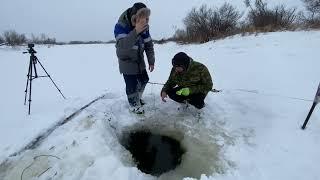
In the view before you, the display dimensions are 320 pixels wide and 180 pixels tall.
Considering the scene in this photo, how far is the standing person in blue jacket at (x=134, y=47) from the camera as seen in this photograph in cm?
431

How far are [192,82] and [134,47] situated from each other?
107 centimetres

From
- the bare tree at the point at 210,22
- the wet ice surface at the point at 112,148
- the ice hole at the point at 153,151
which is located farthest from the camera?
the bare tree at the point at 210,22

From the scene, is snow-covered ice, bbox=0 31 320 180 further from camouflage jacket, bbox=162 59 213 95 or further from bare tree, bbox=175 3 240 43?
bare tree, bbox=175 3 240 43

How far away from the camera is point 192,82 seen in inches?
190

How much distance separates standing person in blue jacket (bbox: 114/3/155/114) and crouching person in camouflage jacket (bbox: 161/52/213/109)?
1.66ft

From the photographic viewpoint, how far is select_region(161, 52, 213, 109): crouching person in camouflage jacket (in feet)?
15.5

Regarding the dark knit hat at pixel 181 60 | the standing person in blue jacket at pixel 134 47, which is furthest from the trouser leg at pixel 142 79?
the dark knit hat at pixel 181 60

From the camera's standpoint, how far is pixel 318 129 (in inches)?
156

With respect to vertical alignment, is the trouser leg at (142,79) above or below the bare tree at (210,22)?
below

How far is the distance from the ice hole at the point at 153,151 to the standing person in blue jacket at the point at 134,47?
641 millimetres

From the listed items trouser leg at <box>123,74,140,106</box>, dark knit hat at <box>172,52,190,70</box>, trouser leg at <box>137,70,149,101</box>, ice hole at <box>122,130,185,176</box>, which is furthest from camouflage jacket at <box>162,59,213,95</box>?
ice hole at <box>122,130,185,176</box>

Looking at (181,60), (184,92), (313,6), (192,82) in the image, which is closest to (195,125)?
(184,92)

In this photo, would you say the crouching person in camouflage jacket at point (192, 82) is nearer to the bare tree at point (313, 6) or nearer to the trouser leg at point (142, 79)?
the trouser leg at point (142, 79)

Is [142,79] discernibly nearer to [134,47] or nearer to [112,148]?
[134,47]
